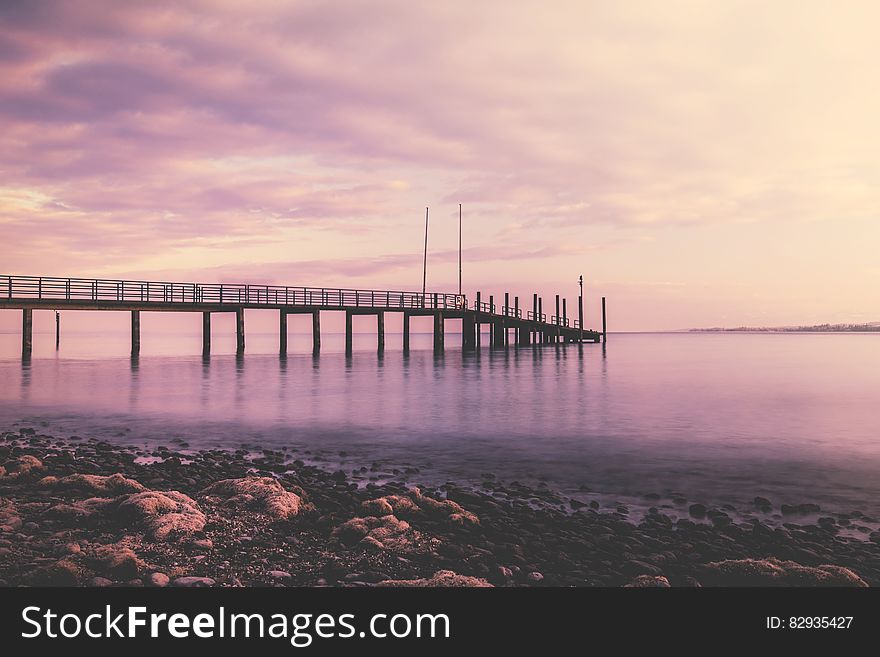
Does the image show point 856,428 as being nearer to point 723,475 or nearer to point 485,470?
point 723,475

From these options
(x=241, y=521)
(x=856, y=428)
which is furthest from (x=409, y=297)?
(x=241, y=521)

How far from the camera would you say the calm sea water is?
11.8m

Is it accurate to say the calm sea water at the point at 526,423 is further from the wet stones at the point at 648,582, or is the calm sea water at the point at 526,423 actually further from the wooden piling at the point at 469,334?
the wooden piling at the point at 469,334

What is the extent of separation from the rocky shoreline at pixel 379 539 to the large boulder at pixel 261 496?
0.02 metres

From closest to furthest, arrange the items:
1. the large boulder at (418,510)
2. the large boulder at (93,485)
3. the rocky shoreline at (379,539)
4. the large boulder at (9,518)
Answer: the rocky shoreline at (379,539)
the large boulder at (9,518)
the large boulder at (418,510)
the large boulder at (93,485)

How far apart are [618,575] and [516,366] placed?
35.2 m

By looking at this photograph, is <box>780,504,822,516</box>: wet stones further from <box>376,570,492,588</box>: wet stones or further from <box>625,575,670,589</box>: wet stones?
<box>376,570,492,588</box>: wet stones

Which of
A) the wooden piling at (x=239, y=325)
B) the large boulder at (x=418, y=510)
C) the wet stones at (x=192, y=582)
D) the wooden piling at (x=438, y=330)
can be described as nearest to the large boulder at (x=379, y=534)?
the large boulder at (x=418, y=510)

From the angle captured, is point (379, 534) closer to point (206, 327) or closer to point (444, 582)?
point (444, 582)

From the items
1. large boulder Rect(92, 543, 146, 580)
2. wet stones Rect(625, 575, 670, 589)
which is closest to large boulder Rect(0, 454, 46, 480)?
large boulder Rect(92, 543, 146, 580)

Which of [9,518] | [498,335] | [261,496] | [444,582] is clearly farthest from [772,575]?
[498,335]

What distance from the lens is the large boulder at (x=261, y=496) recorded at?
766 cm

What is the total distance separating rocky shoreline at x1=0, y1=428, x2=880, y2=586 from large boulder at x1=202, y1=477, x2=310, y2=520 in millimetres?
24

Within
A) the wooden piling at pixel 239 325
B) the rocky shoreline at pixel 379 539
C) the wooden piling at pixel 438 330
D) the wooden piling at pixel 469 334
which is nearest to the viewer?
the rocky shoreline at pixel 379 539
